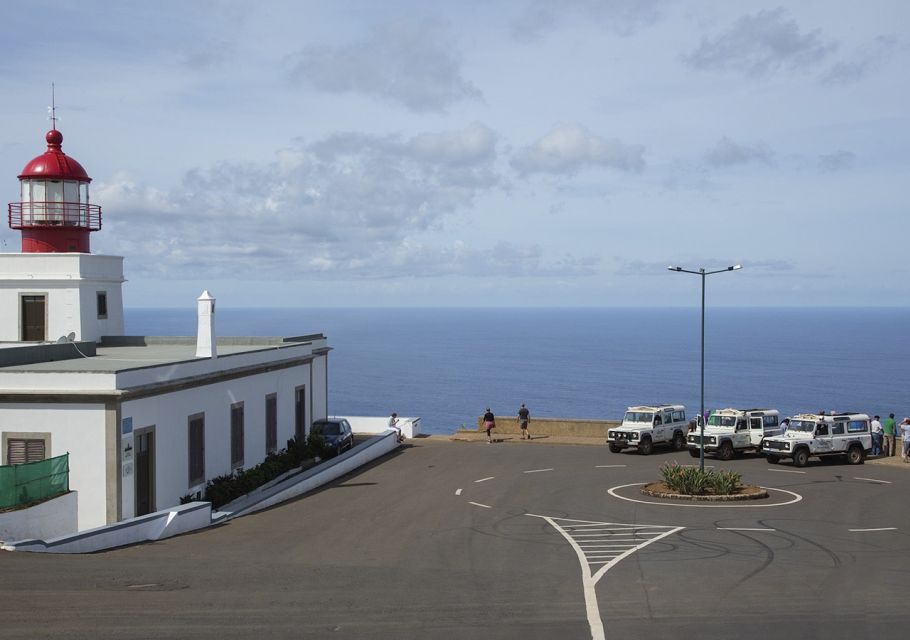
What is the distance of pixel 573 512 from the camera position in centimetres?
2619

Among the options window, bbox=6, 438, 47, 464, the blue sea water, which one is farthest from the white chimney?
the blue sea water

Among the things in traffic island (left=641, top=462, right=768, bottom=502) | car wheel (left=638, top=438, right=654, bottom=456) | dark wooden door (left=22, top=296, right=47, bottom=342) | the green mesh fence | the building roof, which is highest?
dark wooden door (left=22, top=296, right=47, bottom=342)

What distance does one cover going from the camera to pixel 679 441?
42031mm

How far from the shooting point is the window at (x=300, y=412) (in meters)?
37.5

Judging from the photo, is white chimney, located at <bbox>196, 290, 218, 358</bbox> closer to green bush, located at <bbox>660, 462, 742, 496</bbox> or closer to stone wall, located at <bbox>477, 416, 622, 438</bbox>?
green bush, located at <bbox>660, 462, 742, 496</bbox>

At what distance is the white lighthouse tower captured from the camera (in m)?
34.8

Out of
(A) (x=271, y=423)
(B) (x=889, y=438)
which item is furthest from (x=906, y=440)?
(A) (x=271, y=423)

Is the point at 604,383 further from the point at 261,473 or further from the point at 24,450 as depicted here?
the point at 24,450

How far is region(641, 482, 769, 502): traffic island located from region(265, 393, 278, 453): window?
42.6 ft

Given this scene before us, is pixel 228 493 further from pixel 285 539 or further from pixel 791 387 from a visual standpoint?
pixel 791 387

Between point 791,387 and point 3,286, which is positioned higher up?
point 3,286

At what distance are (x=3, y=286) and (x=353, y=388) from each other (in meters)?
99.7

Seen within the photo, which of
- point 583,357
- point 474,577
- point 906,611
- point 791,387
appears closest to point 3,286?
point 474,577

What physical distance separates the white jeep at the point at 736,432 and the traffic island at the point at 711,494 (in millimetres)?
8984
